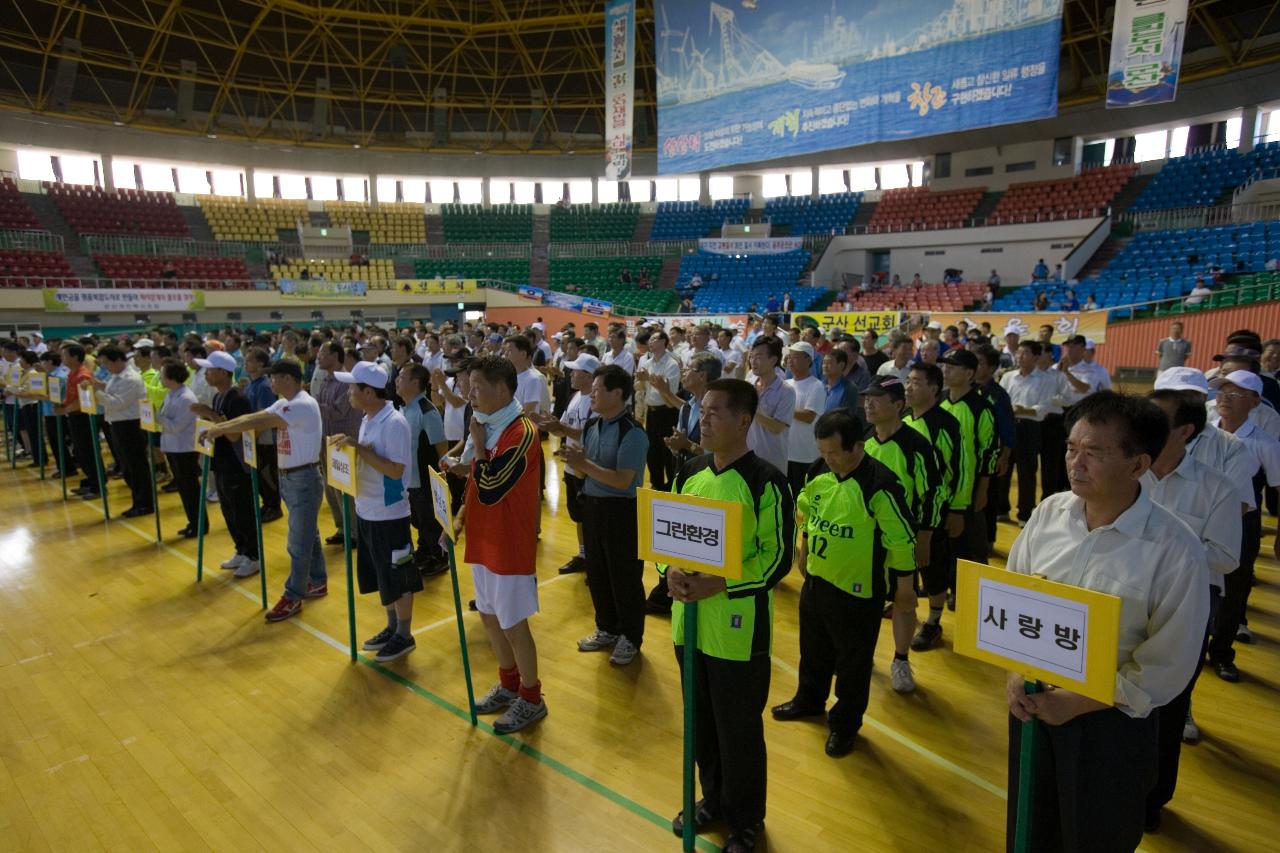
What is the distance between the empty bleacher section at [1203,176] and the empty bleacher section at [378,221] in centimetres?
2690

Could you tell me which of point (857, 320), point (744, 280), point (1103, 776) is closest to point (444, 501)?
point (1103, 776)

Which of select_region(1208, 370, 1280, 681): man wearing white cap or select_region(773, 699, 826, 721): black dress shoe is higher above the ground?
select_region(1208, 370, 1280, 681): man wearing white cap

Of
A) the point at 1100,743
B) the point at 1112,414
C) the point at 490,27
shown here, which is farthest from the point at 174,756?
the point at 490,27

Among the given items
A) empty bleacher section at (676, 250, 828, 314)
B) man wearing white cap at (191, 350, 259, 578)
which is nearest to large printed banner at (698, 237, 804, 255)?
empty bleacher section at (676, 250, 828, 314)

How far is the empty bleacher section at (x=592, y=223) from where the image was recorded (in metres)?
31.4

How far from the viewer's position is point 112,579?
562 centimetres

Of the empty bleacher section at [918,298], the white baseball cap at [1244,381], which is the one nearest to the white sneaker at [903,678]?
the white baseball cap at [1244,381]

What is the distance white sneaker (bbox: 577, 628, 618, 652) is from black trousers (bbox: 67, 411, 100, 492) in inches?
280

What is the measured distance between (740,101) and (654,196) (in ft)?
64.0

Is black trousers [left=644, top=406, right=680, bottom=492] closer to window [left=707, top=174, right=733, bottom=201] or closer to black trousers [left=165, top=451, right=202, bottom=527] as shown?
black trousers [left=165, top=451, right=202, bottom=527]

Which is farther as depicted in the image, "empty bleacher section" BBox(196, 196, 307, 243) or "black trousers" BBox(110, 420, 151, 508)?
"empty bleacher section" BBox(196, 196, 307, 243)

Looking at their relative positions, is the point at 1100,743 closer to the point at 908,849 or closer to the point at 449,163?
the point at 908,849

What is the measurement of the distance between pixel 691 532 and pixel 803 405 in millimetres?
3131

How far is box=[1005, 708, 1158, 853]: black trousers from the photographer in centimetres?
177
